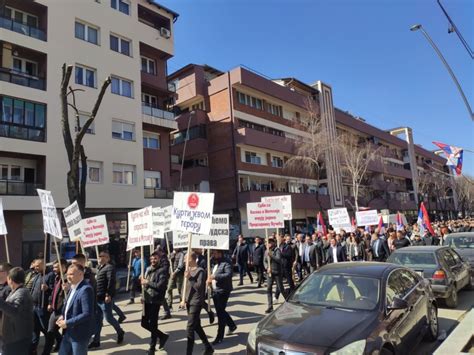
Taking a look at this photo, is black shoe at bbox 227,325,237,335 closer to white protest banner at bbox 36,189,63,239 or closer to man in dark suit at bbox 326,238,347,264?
white protest banner at bbox 36,189,63,239

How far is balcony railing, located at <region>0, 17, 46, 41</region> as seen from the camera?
2108 centimetres

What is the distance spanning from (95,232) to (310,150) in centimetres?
2834

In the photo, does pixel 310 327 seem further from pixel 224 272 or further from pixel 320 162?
→ pixel 320 162

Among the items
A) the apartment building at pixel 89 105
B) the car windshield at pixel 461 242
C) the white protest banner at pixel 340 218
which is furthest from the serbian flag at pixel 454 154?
the apartment building at pixel 89 105

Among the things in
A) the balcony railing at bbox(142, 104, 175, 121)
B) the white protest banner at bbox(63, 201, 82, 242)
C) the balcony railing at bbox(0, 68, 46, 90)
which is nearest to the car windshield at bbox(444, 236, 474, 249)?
the white protest banner at bbox(63, 201, 82, 242)

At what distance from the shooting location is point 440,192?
2936 inches

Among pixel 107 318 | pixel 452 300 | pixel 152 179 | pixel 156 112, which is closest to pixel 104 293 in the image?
pixel 107 318

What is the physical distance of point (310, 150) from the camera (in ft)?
121

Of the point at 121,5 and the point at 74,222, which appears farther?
the point at 121,5

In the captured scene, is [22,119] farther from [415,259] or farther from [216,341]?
[415,259]

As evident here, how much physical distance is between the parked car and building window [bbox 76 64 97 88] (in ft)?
70.5

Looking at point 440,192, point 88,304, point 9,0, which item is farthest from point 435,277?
point 440,192

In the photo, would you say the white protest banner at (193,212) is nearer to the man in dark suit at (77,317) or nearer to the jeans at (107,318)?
the jeans at (107,318)

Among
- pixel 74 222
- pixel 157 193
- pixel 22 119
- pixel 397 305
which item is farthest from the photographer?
pixel 157 193
